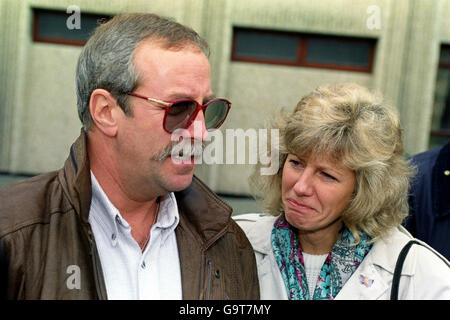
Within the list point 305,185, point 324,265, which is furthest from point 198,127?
point 324,265

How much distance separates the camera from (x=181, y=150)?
1.83 m

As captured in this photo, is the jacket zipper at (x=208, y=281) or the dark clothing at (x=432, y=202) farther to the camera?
the dark clothing at (x=432, y=202)

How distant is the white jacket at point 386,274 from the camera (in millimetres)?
2066

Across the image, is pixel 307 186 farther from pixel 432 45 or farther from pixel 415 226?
pixel 432 45

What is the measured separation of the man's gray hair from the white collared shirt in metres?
0.34

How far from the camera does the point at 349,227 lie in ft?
7.82

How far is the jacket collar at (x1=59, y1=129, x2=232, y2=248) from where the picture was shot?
5.51 ft

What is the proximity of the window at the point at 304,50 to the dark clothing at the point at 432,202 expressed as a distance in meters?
6.20

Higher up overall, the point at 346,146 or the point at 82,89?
the point at 82,89

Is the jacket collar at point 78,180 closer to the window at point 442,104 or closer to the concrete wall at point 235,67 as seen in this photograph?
the concrete wall at point 235,67

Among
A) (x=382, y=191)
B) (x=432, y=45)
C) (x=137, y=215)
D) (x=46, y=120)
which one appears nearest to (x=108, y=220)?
(x=137, y=215)

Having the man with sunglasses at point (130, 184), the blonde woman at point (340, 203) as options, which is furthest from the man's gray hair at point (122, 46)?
the blonde woman at point (340, 203)

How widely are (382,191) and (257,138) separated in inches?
28.1

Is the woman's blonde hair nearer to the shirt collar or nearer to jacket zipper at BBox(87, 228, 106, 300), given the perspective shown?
the shirt collar
